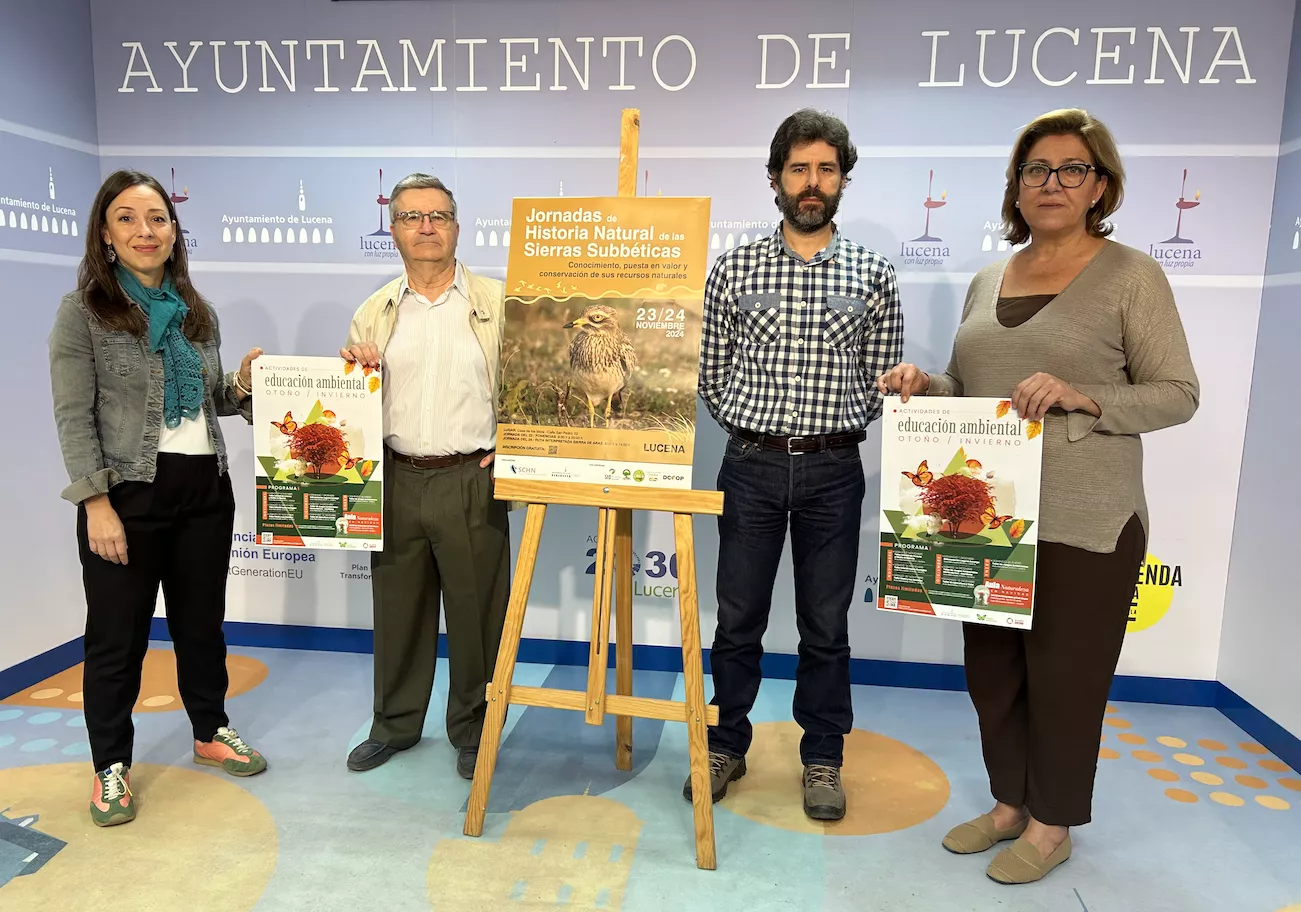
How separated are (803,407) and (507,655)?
1.10 metres

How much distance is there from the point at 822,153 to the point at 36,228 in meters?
3.15

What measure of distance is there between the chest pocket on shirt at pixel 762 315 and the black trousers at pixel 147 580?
170cm

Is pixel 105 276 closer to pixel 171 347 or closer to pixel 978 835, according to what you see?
pixel 171 347

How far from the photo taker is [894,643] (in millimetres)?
3578

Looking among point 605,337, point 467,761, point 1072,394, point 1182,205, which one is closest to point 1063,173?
point 1072,394

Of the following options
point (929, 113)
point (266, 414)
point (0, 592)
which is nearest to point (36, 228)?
point (0, 592)

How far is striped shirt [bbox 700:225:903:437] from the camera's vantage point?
7.79 feet

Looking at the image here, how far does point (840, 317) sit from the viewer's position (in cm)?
237

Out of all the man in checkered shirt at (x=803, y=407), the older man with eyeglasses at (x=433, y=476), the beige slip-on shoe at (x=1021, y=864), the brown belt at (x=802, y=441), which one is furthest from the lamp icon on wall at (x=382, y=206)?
the beige slip-on shoe at (x=1021, y=864)

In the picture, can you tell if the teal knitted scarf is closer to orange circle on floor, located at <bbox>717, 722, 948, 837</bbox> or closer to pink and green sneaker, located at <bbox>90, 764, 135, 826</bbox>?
pink and green sneaker, located at <bbox>90, 764, 135, 826</bbox>

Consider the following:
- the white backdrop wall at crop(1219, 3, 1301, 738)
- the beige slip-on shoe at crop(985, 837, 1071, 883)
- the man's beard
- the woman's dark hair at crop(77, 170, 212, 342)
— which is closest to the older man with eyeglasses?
the woman's dark hair at crop(77, 170, 212, 342)

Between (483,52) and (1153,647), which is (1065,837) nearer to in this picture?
(1153,647)

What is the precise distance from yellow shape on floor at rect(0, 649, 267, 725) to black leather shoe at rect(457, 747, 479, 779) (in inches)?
43.8

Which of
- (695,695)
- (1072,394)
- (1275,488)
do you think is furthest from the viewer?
(1275,488)
